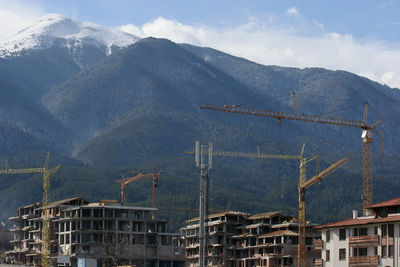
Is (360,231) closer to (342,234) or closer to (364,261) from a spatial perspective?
(364,261)

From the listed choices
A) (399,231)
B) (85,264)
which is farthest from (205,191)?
(85,264)

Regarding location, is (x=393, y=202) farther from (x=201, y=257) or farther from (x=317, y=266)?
(x=201, y=257)

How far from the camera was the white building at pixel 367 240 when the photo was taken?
134125 mm

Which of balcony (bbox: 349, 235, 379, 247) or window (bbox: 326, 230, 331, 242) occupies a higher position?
window (bbox: 326, 230, 331, 242)

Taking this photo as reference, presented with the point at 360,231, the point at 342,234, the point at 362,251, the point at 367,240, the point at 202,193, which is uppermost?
the point at 202,193

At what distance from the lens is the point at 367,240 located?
5463 inches

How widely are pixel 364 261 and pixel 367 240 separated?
11.6 ft

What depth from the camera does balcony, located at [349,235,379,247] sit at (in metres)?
138

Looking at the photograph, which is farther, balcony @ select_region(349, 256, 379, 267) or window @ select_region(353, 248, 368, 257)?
window @ select_region(353, 248, 368, 257)

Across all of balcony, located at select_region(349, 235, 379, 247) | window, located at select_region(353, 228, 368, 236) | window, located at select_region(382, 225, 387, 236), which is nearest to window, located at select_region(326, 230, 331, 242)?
balcony, located at select_region(349, 235, 379, 247)

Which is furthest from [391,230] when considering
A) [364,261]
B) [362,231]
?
[364,261]

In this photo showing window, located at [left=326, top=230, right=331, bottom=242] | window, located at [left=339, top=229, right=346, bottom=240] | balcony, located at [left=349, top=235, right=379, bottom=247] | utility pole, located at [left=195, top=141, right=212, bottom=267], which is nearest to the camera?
utility pole, located at [left=195, top=141, right=212, bottom=267]

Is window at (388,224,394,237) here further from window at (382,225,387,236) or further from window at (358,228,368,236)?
window at (358,228,368,236)

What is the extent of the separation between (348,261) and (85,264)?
6829cm
